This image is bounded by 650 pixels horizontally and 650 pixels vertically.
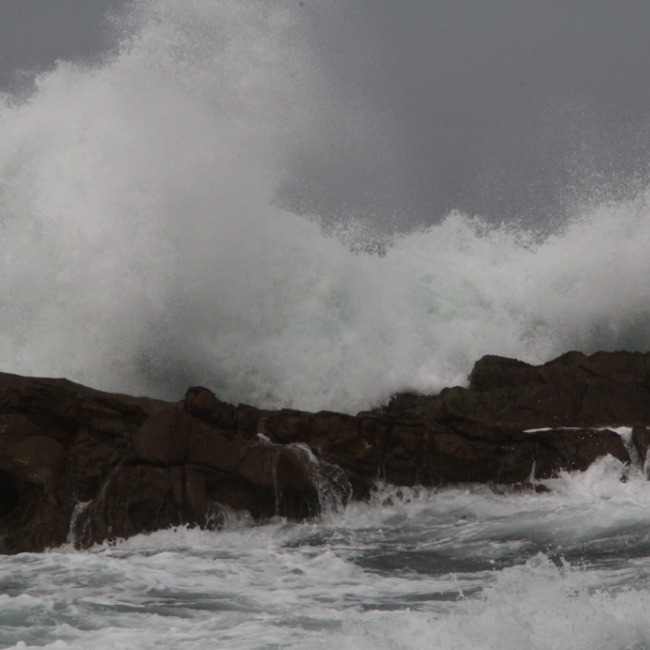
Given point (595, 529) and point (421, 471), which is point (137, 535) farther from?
point (595, 529)

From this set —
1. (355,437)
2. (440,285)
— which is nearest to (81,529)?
(355,437)

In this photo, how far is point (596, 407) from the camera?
1184 cm

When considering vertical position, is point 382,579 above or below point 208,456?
below

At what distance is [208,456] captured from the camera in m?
9.27

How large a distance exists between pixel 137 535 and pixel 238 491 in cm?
133

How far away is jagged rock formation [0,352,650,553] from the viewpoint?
28.8ft

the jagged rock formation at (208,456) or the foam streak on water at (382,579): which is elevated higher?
the jagged rock formation at (208,456)

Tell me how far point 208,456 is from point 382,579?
10.4 ft

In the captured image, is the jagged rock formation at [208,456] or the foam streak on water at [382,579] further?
the jagged rock formation at [208,456]

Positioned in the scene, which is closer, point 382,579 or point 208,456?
point 382,579

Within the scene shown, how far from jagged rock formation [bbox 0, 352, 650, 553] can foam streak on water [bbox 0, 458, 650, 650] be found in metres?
0.29

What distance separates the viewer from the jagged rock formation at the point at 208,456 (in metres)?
8.77

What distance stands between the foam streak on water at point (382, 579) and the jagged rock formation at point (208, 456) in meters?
0.29

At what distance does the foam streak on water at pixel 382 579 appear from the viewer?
491 cm
